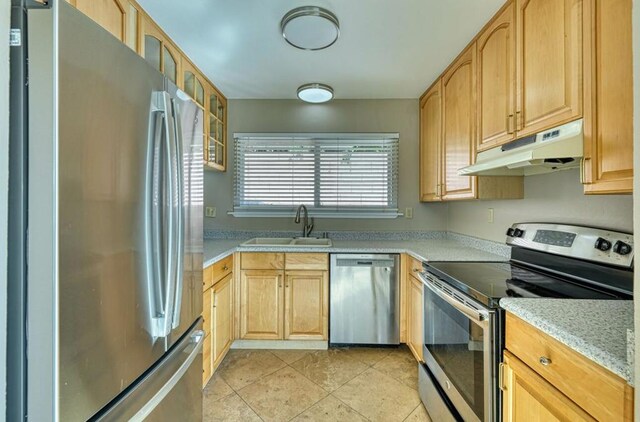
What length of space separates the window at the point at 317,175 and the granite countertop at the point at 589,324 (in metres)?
1.99

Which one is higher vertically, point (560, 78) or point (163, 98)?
point (560, 78)

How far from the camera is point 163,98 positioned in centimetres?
101

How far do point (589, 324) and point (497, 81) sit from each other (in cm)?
140

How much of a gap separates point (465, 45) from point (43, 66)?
228 cm

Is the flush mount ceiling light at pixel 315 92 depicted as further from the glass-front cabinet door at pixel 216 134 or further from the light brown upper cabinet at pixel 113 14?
the light brown upper cabinet at pixel 113 14

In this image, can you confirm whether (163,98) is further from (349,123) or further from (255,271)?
(349,123)

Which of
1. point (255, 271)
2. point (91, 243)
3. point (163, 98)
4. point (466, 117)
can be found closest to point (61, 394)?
point (91, 243)

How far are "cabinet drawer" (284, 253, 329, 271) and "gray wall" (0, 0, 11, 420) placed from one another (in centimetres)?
181

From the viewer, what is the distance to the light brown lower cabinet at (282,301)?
7.95ft

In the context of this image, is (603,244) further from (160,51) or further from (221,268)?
(160,51)

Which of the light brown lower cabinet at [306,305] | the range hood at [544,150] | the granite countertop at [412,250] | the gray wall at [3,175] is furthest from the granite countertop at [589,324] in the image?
the light brown lower cabinet at [306,305]

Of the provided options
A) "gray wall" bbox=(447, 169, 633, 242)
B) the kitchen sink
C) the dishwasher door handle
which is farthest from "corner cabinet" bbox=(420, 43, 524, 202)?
the kitchen sink

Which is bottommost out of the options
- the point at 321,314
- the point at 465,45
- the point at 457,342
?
the point at 321,314

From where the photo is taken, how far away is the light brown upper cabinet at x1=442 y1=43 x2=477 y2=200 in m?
1.96
